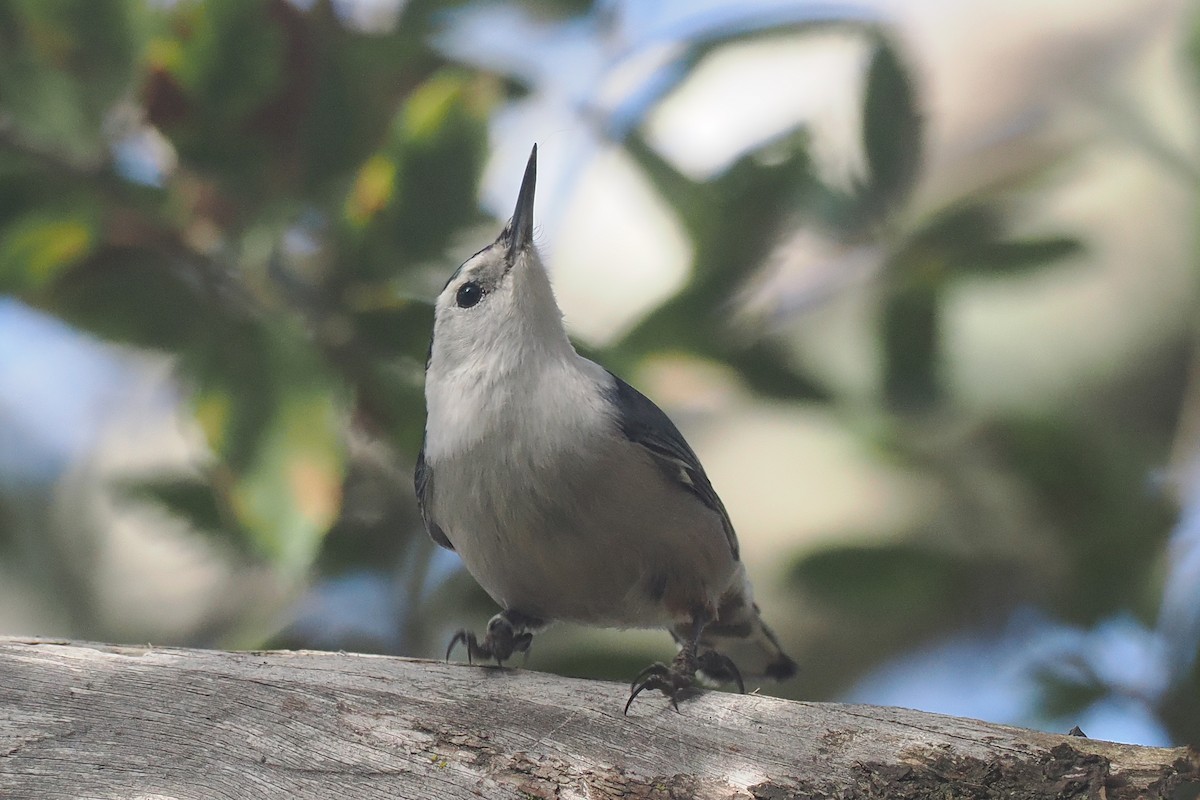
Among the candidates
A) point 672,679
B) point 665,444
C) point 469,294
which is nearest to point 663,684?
point 672,679

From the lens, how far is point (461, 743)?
1.76m

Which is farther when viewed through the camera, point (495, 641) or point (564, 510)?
point (495, 641)

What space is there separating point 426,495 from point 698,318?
96 centimetres

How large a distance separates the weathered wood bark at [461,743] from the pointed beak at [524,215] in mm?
961

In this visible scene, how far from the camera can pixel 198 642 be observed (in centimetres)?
376

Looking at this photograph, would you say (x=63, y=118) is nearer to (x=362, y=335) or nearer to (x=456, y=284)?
(x=362, y=335)

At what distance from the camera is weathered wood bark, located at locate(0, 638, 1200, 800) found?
1655 mm

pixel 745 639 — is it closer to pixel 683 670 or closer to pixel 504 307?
pixel 683 670

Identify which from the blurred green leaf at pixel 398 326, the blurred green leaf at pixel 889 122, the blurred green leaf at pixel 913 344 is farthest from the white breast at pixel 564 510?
the blurred green leaf at pixel 889 122

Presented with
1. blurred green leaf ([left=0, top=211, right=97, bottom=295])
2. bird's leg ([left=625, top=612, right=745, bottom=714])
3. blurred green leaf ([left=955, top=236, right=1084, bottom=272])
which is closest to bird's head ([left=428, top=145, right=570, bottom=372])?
bird's leg ([left=625, top=612, right=745, bottom=714])

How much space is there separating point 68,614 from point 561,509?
2718 millimetres

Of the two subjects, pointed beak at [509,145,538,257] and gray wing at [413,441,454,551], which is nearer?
gray wing at [413,441,454,551]

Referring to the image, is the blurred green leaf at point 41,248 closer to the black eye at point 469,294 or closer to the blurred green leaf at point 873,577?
the black eye at point 469,294

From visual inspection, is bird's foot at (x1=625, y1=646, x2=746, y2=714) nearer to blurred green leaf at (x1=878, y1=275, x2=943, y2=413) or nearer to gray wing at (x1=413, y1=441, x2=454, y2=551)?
gray wing at (x1=413, y1=441, x2=454, y2=551)
